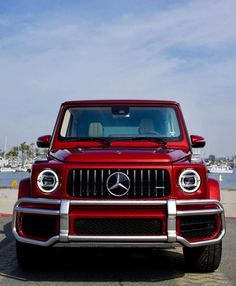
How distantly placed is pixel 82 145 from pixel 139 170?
53.8 inches

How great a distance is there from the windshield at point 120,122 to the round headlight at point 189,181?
4.40 feet

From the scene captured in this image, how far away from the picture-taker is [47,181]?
494 centimetres

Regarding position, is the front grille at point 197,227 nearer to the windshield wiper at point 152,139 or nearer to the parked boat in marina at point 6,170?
the windshield wiper at point 152,139

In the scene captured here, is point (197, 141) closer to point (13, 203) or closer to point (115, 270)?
point (115, 270)

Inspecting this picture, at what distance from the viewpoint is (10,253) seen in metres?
6.83

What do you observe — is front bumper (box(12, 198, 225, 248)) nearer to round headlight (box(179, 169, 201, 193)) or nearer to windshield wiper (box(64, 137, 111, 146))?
round headlight (box(179, 169, 201, 193))

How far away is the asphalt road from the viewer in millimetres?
5086

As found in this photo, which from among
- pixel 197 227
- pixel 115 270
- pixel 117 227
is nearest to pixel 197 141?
pixel 197 227

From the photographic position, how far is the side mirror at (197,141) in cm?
635

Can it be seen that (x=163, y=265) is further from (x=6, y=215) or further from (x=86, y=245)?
(x=6, y=215)

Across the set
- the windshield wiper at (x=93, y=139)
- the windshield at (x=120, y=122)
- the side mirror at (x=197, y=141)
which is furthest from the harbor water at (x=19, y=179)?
the windshield at (x=120, y=122)

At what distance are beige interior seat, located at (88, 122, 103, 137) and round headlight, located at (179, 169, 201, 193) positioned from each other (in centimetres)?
176

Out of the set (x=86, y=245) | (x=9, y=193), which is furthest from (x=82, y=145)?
(x=9, y=193)

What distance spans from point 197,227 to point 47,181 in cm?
160
